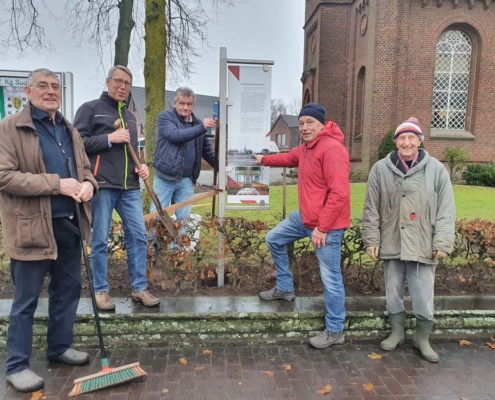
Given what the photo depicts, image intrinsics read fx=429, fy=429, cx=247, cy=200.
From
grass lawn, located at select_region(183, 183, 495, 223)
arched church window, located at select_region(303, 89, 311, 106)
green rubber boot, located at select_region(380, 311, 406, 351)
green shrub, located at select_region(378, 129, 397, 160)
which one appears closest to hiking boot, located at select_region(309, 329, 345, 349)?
green rubber boot, located at select_region(380, 311, 406, 351)

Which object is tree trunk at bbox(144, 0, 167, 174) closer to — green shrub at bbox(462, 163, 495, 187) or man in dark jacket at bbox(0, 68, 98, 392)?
man in dark jacket at bbox(0, 68, 98, 392)

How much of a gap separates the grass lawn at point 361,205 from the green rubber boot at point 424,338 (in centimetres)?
402

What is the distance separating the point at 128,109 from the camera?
398cm

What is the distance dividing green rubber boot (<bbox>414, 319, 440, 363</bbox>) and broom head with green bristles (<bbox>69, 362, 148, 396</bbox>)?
7.58 ft

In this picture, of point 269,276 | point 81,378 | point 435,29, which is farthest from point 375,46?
point 81,378

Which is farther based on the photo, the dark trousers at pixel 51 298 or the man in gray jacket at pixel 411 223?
the man in gray jacket at pixel 411 223

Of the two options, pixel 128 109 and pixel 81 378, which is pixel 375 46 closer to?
pixel 128 109

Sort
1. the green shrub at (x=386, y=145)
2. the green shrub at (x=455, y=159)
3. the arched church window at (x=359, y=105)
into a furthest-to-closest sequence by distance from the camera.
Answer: the arched church window at (x=359, y=105)
the green shrub at (x=455, y=159)
the green shrub at (x=386, y=145)

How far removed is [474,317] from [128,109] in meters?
3.80

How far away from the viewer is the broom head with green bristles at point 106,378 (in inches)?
118

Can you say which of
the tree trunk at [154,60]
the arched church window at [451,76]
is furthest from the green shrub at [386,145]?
the tree trunk at [154,60]

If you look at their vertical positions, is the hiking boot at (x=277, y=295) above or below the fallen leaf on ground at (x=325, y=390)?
above

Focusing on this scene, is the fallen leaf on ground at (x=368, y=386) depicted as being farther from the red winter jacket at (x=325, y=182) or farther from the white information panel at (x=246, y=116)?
the white information panel at (x=246, y=116)

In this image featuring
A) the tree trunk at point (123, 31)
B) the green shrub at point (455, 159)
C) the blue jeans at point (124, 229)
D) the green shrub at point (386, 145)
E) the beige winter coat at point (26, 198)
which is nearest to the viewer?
the beige winter coat at point (26, 198)
